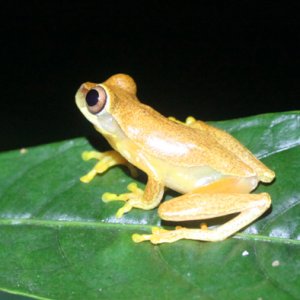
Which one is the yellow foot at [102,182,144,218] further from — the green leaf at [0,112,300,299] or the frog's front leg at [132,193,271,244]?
the frog's front leg at [132,193,271,244]

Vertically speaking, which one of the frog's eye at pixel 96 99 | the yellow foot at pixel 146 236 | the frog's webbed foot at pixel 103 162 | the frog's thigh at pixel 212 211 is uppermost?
the frog's eye at pixel 96 99

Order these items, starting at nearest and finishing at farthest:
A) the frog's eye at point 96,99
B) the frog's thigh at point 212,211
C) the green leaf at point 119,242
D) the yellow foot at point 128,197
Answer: the green leaf at point 119,242 < the frog's thigh at point 212,211 < the yellow foot at point 128,197 < the frog's eye at point 96,99

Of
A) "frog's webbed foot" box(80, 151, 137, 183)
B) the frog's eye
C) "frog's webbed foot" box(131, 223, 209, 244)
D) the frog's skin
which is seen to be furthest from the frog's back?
"frog's webbed foot" box(131, 223, 209, 244)

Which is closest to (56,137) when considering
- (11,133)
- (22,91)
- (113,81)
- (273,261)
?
(11,133)

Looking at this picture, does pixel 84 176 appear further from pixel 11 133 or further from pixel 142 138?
pixel 11 133

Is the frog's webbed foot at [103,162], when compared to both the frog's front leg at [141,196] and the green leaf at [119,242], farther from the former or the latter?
the frog's front leg at [141,196]

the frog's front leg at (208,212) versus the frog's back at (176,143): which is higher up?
the frog's back at (176,143)

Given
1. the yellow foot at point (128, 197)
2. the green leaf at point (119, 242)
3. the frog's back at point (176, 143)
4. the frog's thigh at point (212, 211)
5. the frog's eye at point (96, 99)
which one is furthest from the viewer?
the frog's eye at point (96, 99)

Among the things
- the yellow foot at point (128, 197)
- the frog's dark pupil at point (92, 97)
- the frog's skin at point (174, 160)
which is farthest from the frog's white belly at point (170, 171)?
the frog's dark pupil at point (92, 97)

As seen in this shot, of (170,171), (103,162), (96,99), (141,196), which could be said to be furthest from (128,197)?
(96,99)
